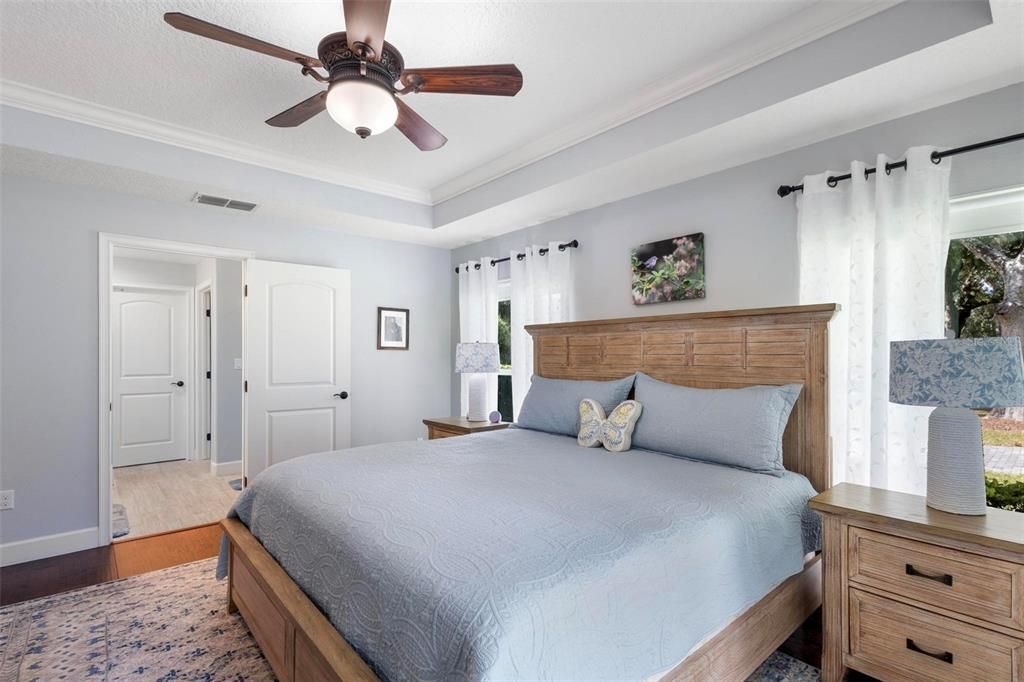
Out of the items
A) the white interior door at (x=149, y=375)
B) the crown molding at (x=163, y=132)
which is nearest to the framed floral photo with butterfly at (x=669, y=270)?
the crown molding at (x=163, y=132)

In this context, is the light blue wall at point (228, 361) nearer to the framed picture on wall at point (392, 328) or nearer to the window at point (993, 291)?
the framed picture on wall at point (392, 328)

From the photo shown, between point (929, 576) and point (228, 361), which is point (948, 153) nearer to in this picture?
point (929, 576)

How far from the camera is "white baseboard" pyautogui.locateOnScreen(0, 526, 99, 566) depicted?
2.97 m

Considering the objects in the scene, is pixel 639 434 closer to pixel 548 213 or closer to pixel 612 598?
pixel 612 598

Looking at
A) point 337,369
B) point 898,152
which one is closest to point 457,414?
point 337,369

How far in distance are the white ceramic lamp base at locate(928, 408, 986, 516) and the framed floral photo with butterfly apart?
154 centimetres

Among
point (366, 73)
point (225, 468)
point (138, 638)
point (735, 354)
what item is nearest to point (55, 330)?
point (138, 638)

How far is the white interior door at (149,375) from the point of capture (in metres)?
5.45

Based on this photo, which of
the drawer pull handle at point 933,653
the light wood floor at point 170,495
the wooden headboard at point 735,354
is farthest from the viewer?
the light wood floor at point 170,495

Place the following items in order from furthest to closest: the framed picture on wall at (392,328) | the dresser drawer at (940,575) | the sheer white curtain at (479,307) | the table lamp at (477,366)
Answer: the framed picture on wall at (392,328) < the sheer white curtain at (479,307) < the table lamp at (477,366) < the dresser drawer at (940,575)

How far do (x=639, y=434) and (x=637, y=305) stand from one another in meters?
1.15

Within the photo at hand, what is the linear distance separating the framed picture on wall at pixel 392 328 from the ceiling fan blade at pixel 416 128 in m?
2.55

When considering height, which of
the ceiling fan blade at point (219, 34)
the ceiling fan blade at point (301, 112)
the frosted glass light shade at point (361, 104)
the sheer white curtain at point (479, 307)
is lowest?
the sheer white curtain at point (479, 307)

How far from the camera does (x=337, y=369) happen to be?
4.31 m
